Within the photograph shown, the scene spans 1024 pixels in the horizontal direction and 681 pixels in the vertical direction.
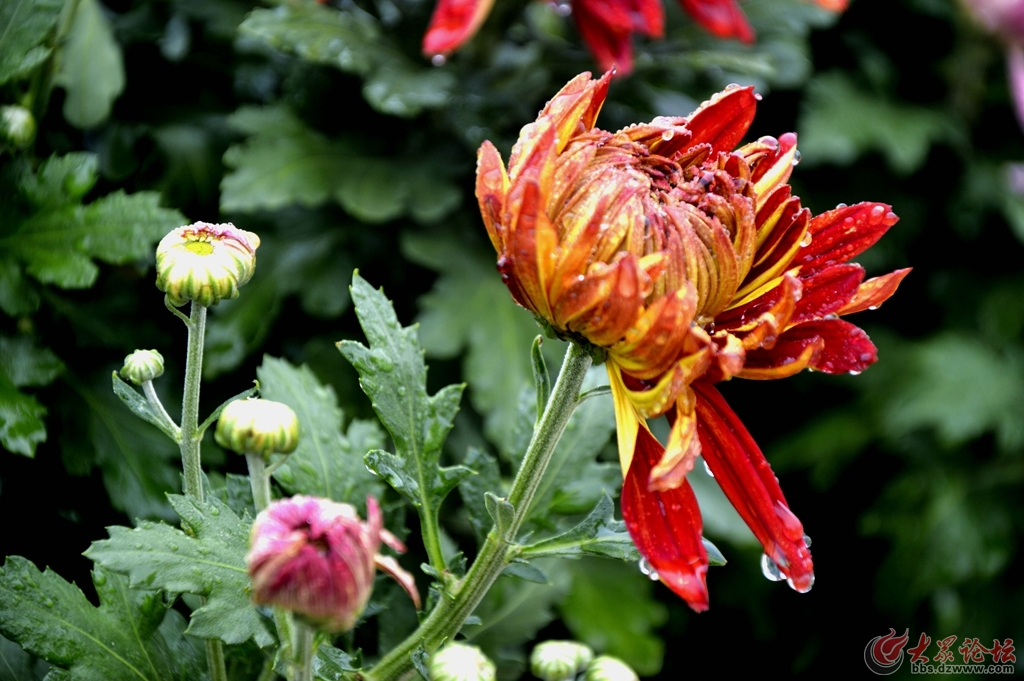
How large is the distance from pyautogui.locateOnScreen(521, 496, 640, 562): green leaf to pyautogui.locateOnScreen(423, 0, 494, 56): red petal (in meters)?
0.54

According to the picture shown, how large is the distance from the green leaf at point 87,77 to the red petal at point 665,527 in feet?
2.20

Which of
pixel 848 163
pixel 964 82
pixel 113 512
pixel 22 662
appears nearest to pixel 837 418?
pixel 848 163

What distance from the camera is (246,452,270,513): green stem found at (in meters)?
0.58

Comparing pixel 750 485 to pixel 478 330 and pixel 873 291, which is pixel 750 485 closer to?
pixel 873 291

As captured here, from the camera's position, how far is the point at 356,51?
1.11 m

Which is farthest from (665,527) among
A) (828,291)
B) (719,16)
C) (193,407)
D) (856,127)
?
(856,127)

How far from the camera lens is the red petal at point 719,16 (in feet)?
3.54

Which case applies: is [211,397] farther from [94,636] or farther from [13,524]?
[94,636]

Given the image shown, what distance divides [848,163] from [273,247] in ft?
3.11

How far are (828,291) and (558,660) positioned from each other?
0.31 metres

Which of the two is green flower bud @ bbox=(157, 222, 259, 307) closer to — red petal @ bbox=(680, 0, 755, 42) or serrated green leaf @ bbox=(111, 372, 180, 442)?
serrated green leaf @ bbox=(111, 372, 180, 442)

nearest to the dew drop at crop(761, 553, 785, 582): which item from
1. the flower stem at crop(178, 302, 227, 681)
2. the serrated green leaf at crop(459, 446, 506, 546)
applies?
the serrated green leaf at crop(459, 446, 506, 546)

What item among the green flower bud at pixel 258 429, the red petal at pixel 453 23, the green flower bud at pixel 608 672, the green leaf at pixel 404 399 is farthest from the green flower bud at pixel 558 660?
the red petal at pixel 453 23

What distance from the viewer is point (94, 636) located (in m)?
0.65
